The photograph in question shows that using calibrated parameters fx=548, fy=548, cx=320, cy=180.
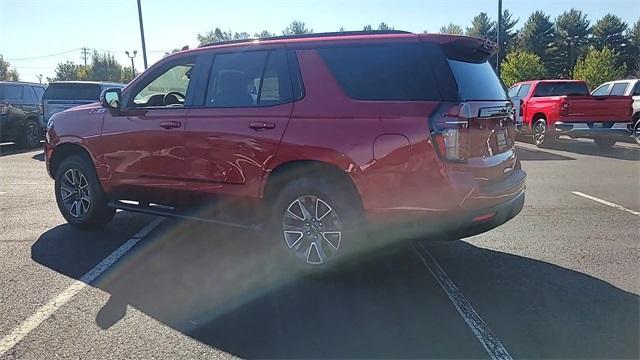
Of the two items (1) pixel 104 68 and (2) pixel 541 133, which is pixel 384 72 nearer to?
(2) pixel 541 133

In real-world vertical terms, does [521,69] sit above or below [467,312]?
above

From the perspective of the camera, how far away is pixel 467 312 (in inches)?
154

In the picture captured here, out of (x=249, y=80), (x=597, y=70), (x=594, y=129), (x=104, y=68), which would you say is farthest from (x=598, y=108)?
(x=104, y=68)

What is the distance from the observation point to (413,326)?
12.1 feet

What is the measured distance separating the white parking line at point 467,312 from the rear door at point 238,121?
5.69 feet

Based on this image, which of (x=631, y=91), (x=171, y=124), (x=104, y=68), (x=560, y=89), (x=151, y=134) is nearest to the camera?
(x=171, y=124)

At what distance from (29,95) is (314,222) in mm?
14524

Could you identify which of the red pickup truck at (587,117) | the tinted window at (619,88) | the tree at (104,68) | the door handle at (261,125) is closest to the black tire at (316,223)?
the door handle at (261,125)

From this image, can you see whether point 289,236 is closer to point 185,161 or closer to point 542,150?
point 185,161

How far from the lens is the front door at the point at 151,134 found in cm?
529

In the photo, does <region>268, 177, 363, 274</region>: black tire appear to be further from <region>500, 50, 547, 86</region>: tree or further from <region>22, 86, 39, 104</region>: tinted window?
<region>500, 50, 547, 86</region>: tree

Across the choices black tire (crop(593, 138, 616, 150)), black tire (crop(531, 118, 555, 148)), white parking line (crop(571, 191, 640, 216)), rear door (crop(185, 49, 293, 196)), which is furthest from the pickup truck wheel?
black tire (crop(593, 138, 616, 150))

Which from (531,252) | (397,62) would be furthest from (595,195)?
(397,62)

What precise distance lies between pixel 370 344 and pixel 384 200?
1.19 meters
